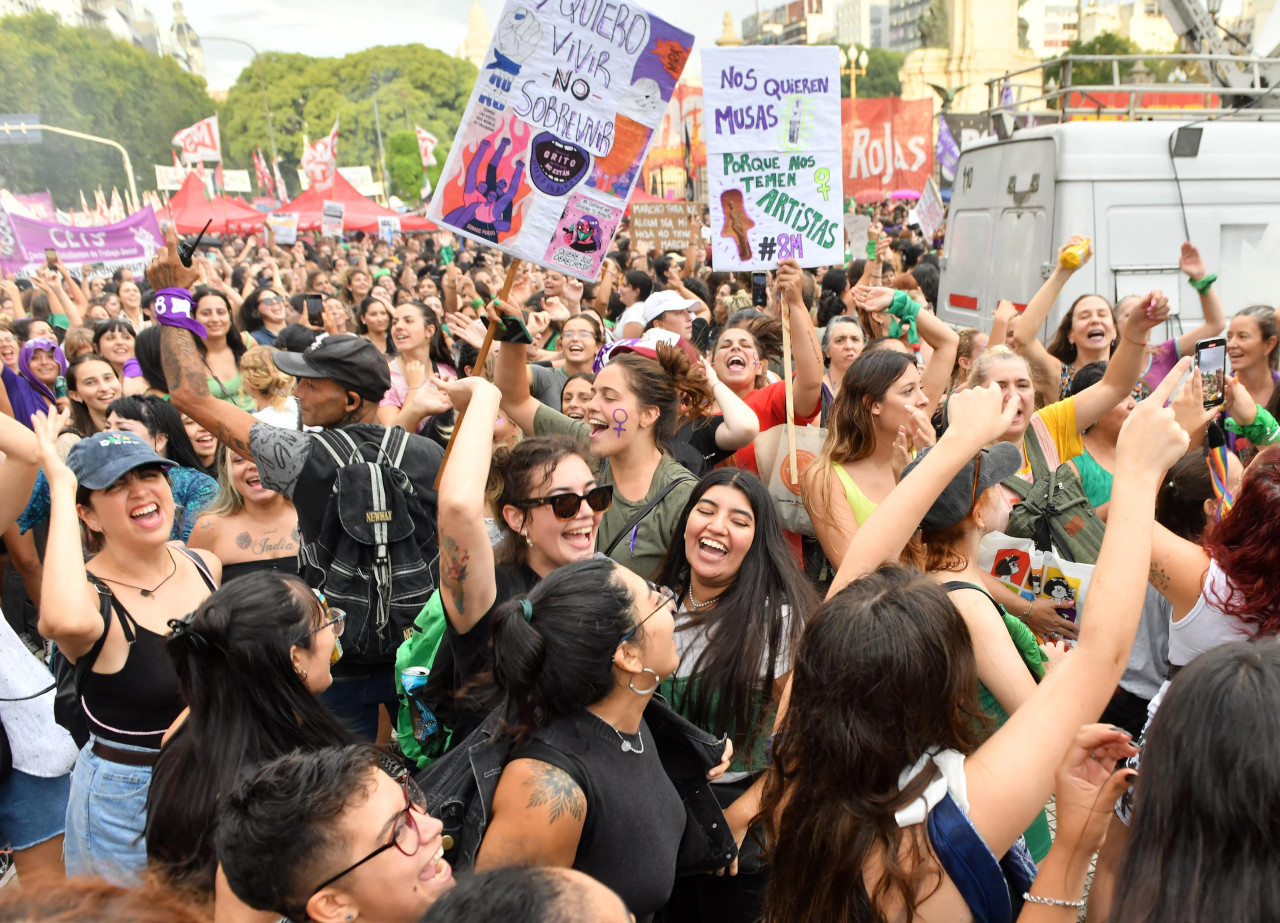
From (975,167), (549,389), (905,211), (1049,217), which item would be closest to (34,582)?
(549,389)

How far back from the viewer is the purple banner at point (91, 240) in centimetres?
1220

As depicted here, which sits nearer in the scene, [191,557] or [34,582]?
[191,557]

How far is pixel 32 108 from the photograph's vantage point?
49094mm

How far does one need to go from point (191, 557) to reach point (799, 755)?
2137mm

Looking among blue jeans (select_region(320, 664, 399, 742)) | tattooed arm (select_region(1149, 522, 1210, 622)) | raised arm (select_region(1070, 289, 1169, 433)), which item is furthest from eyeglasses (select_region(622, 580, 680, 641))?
raised arm (select_region(1070, 289, 1169, 433))

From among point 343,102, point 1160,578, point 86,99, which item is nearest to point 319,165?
point 1160,578

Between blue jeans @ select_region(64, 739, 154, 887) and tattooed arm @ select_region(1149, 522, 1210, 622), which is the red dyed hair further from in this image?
blue jeans @ select_region(64, 739, 154, 887)

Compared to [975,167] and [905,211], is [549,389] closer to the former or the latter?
[975,167]

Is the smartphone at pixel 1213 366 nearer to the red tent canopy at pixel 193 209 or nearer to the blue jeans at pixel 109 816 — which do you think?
the blue jeans at pixel 109 816

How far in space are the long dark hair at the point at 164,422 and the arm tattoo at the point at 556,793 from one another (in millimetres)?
3458

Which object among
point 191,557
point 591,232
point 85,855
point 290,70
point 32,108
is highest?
point 290,70

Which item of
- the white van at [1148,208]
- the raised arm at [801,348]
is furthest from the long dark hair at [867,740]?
the white van at [1148,208]

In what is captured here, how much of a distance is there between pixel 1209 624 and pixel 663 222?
9647 millimetres

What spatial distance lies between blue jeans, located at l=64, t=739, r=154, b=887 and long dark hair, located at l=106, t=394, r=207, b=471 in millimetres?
2427
